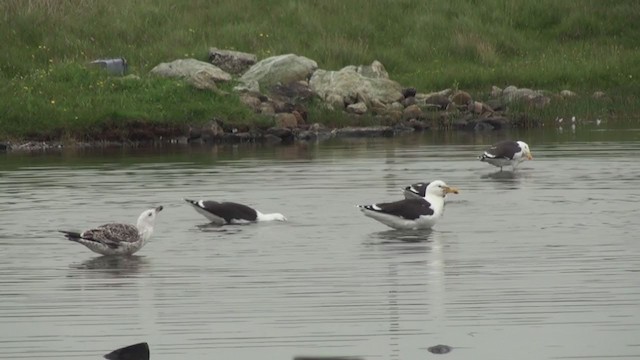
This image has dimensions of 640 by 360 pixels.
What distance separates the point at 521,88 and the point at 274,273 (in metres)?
32.5

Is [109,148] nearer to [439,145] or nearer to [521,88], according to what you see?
[439,145]

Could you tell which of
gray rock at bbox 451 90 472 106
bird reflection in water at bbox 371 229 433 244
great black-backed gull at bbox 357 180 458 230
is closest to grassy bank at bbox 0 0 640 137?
gray rock at bbox 451 90 472 106

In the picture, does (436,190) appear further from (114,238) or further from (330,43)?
(330,43)

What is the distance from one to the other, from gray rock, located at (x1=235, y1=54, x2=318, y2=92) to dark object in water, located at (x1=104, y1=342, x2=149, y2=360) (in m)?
34.1

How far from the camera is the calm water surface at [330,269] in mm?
14031

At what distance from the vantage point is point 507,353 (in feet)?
43.2

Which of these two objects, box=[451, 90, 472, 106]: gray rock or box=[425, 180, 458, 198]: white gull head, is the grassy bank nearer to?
box=[451, 90, 472, 106]: gray rock

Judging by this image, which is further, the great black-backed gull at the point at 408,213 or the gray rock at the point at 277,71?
the gray rock at the point at 277,71

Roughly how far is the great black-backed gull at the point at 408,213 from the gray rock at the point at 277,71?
25.3m

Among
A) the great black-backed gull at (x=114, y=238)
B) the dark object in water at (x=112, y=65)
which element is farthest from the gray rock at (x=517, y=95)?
the great black-backed gull at (x=114, y=238)

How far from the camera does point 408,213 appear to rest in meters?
21.8

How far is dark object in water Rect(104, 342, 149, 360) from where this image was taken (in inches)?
512

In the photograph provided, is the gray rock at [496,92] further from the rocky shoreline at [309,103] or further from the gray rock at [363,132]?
the gray rock at [363,132]

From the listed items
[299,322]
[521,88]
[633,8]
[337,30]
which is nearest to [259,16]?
[337,30]
